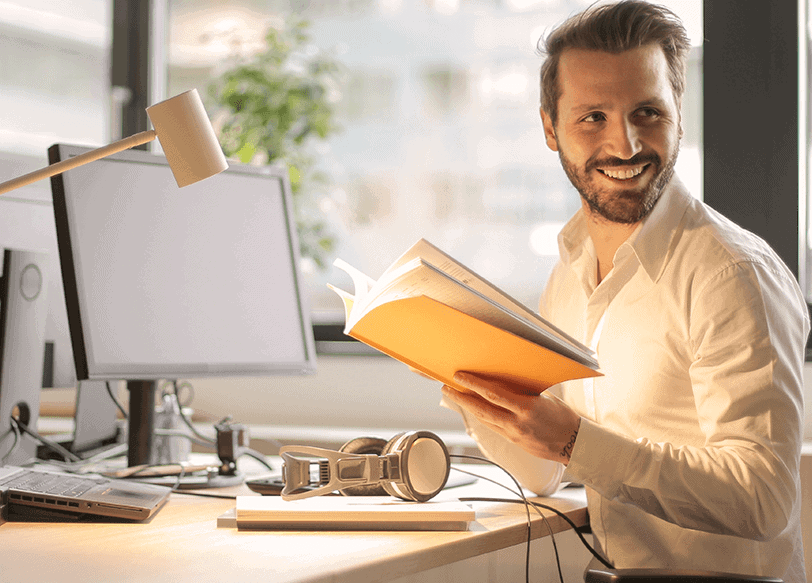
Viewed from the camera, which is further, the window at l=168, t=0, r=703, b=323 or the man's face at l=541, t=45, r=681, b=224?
the window at l=168, t=0, r=703, b=323

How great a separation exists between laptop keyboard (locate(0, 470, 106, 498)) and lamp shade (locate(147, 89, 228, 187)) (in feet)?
1.54

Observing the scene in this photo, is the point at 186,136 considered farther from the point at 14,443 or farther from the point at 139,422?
the point at 14,443

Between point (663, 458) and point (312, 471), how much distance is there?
1.60 feet

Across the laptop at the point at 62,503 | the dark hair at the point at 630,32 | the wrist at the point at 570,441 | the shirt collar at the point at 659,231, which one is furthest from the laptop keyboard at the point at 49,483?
the dark hair at the point at 630,32

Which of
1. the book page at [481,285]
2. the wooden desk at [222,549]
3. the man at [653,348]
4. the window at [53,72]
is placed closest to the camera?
the wooden desk at [222,549]

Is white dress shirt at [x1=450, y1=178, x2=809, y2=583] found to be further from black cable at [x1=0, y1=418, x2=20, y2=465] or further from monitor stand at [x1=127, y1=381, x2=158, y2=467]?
black cable at [x1=0, y1=418, x2=20, y2=465]

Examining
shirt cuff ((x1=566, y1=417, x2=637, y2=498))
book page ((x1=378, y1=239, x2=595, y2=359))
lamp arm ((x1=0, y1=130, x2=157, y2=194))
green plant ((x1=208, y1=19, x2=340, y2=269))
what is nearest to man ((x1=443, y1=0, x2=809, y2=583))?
shirt cuff ((x1=566, y1=417, x2=637, y2=498))

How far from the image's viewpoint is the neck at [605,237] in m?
1.44

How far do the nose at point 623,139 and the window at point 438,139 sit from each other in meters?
1.12

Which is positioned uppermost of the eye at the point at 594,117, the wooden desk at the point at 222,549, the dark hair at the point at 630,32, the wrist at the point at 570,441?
the dark hair at the point at 630,32

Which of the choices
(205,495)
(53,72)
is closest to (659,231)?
(205,495)

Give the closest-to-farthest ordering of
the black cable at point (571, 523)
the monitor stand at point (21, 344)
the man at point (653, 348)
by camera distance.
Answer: the man at point (653, 348) → the black cable at point (571, 523) → the monitor stand at point (21, 344)

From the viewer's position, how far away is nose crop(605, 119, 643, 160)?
52.1 inches

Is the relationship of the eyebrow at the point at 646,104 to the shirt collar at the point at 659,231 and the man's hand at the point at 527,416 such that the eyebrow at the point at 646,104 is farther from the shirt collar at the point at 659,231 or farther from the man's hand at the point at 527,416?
the man's hand at the point at 527,416
